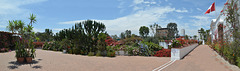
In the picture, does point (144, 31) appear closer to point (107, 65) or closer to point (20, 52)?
point (107, 65)

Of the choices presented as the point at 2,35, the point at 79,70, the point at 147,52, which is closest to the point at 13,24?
the point at 79,70

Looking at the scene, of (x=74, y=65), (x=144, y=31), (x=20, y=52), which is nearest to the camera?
(x=74, y=65)

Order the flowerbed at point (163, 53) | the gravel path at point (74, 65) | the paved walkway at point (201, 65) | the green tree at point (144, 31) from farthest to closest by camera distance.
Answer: the green tree at point (144, 31), the flowerbed at point (163, 53), the paved walkway at point (201, 65), the gravel path at point (74, 65)

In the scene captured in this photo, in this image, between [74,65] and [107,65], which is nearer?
[74,65]

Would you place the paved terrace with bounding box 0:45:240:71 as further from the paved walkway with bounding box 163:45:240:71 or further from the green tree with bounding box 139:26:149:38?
the green tree with bounding box 139:26:149:38

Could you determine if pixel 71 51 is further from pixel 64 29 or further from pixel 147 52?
pixel 147 52

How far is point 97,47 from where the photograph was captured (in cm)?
1297

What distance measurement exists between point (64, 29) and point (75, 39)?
164 inches

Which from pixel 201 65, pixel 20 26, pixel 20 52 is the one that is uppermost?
pixel 20 26

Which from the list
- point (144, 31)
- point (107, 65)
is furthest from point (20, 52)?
point (144, 31)

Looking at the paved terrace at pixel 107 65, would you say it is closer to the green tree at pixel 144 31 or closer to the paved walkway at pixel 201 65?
the paved walkway at pixel 201 65

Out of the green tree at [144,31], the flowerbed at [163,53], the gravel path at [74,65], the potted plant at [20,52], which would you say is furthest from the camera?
the green tree at [144,31]

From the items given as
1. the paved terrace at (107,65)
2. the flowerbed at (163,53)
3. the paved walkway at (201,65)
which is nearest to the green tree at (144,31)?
the flowerbed at (163,53)

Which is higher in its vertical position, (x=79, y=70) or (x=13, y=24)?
(x=13, y=24)
